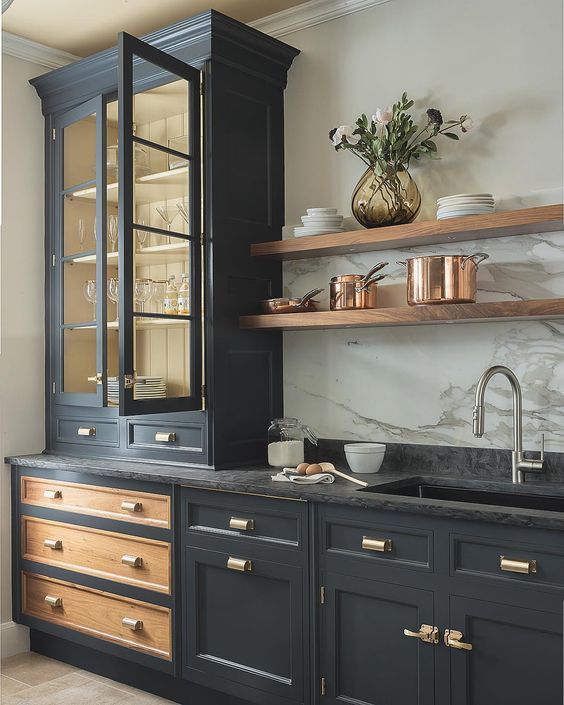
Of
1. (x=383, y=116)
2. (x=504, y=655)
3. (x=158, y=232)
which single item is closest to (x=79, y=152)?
(x=158, y=232)

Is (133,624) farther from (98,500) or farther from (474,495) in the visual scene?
(474,495)

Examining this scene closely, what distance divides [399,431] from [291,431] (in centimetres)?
43

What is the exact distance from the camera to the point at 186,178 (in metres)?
3.14

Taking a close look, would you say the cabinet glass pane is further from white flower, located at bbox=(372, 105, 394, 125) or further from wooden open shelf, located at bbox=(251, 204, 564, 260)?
white flower, located at bbox=(372, 105, 394, 125)

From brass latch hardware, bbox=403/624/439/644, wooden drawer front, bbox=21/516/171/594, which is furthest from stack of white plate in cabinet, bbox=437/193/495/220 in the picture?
wooden drawer front, bbox=21/516/171/594

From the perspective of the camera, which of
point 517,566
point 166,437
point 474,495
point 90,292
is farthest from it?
point 90,292

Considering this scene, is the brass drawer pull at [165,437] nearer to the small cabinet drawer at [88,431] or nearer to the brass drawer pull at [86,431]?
the small cabinet drawer at [88,431]

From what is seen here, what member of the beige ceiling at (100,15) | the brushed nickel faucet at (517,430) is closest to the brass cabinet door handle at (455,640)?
the brushed nickel faucet at (517,430)

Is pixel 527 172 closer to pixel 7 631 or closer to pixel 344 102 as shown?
pixel 344 102

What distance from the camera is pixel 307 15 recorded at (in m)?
3.36

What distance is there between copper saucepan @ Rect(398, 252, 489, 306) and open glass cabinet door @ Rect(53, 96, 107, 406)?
135 cm

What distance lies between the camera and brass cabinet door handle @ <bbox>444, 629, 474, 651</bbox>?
2.21 metres

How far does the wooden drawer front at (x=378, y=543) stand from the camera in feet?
7.61

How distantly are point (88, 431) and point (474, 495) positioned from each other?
175 cm
